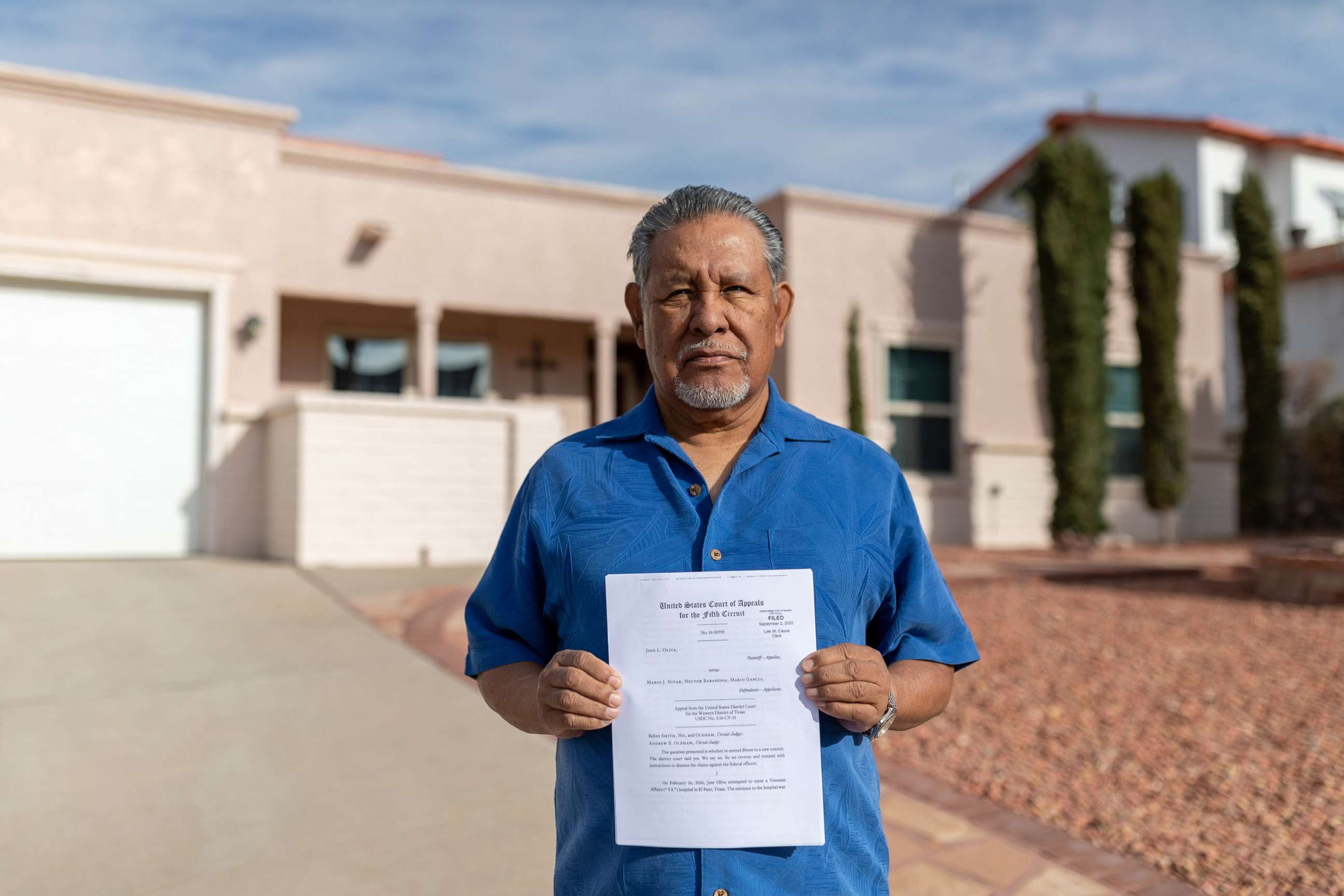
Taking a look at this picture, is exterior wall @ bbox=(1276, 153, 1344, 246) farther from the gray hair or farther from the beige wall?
the gray hair

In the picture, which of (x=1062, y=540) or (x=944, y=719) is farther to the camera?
(x=1062, y=540)

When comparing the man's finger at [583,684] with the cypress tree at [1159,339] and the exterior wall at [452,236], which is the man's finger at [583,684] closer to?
the exterior wall at [452,236]

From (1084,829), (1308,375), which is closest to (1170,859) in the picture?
(1084,829)

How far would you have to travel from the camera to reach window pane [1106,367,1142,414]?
16.1 meters

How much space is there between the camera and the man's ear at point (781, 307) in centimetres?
181

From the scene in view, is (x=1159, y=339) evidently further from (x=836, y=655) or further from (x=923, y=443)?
(x=836, y=655)

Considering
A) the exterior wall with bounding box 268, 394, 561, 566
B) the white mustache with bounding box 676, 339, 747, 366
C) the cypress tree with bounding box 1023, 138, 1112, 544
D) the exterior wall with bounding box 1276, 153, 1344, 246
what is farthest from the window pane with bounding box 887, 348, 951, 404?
the exterior wall with bounding box 1276, 153, 1344, 246

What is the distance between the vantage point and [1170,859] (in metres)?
3.36

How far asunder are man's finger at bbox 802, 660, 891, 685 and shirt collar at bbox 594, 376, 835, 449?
14.9 inches

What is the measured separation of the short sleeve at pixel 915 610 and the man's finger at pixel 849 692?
7.1 inches

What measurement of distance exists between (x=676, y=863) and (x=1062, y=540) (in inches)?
512

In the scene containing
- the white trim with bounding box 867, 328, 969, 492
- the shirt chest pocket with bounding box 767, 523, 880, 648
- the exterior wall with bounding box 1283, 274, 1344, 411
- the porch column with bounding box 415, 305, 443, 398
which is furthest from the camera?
the exterior wall with bounding box 1283, 274, 1344, 411

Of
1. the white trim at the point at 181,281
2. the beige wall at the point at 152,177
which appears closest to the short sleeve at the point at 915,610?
the white trim at the point at 181,281

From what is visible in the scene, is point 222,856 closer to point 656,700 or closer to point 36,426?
point 656,700
